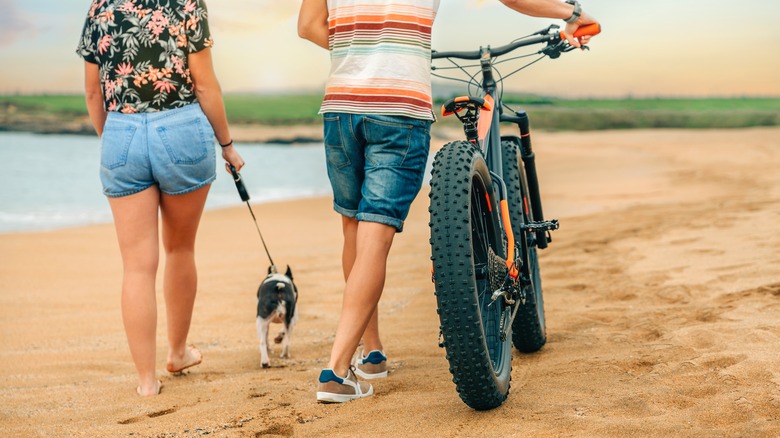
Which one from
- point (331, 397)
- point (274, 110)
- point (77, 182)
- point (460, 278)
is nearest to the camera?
point (460, 278)

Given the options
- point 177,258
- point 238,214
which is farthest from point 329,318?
point 238,214

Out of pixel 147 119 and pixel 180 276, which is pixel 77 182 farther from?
pixel 147 119

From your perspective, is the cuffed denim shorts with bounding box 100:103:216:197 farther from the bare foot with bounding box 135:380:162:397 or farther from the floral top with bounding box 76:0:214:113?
the bare foot with bounding box 135:380:162:397

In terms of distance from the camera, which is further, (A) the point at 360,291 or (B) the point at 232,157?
(B) the point at 232,157

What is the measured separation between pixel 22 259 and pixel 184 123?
5.23 m

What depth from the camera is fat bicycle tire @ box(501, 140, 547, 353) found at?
360 centimetres

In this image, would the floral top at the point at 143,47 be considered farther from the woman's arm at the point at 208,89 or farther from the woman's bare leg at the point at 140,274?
the woman's bare leg at the point at 140,274

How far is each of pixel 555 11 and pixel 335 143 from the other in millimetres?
1040

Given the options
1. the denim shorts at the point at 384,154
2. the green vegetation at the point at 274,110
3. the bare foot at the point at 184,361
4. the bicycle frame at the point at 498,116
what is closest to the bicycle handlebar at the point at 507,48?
the bicycle frame at the point at 498,116

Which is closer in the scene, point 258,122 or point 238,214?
point 238,214

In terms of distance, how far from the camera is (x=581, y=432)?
2613 mm

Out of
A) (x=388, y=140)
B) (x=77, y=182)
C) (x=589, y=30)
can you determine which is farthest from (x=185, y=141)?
(x=77, y=182)

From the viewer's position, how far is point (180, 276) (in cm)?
395

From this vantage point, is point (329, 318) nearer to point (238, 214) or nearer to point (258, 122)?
point (238, 214)
